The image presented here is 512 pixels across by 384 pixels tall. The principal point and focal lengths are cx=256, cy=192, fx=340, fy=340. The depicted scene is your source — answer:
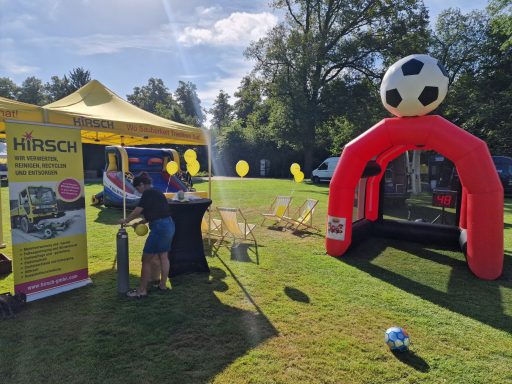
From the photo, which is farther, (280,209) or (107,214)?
(107,214)

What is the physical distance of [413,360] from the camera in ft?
11.3

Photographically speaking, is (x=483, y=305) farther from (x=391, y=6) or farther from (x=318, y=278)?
(x=391, y=6)


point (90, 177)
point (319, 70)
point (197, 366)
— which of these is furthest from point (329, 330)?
point (90, 177)

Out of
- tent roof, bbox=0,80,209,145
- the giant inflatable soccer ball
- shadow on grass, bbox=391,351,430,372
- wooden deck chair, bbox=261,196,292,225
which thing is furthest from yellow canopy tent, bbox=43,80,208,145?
shadow on grass, bbox=391,351,430,372

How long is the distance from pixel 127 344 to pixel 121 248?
63.5 inches

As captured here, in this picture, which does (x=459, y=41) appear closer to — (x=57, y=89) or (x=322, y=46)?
(x=322, y=46)

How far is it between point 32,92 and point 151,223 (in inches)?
2359

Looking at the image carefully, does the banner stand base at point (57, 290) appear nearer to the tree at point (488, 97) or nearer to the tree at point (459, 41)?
the tree at point (488, 97)

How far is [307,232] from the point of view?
29.7 ft

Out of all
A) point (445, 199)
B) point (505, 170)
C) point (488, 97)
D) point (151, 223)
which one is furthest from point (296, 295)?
point (488, 97)

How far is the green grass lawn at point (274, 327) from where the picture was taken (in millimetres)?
3234

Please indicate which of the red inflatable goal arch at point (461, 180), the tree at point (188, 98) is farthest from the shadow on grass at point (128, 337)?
the tree at point (188, 98)

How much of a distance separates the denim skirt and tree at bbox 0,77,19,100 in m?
62.5

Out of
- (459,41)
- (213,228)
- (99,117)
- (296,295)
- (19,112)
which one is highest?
(459,41)
